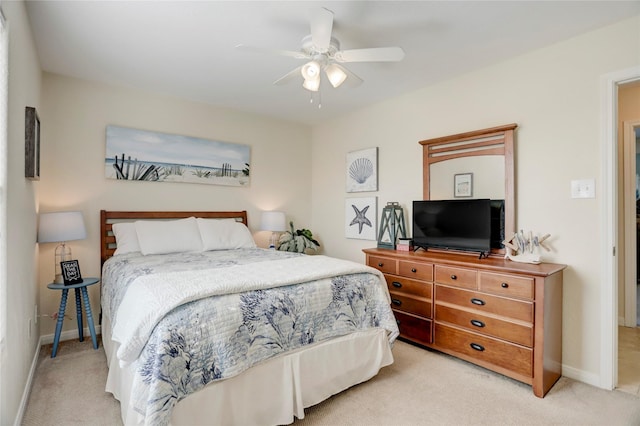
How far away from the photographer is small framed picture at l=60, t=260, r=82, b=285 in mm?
2857

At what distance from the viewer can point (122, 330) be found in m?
1.81

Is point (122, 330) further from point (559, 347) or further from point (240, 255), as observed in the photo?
point (559, 347)

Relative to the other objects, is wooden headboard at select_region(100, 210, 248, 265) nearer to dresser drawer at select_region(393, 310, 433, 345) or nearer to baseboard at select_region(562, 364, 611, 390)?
dresser drawer at select_region(393, 310, 433, 345)

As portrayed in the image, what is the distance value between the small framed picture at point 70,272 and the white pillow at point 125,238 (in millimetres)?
339

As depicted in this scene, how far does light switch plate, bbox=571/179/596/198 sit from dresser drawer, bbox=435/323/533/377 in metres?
1.17

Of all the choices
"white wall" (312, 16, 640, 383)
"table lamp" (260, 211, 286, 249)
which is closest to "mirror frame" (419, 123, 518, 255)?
"white wall" (312, 16, 640, 383)

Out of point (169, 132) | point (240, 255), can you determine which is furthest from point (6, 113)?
point (169, 132)

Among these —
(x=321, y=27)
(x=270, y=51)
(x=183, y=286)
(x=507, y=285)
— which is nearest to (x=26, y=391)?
(x=183, y=286)

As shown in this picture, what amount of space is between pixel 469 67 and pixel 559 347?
2.38 m

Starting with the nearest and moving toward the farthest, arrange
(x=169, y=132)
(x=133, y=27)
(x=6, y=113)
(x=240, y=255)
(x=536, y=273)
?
(x=6, y=113), (x=536, y=273), (x=133, y=27), (x=240, y=255), (x=169, y=132)

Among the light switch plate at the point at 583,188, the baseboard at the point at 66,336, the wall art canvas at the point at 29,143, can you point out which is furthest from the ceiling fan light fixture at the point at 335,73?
the baseboard at the point at 66,336

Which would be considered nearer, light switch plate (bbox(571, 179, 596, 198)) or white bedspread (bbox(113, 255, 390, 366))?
white bedspread (bbox(113, 255, 390, 366))

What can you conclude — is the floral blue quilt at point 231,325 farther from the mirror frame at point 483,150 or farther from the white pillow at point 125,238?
the mirror frame at point 483,150

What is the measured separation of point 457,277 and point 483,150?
1176 mm
